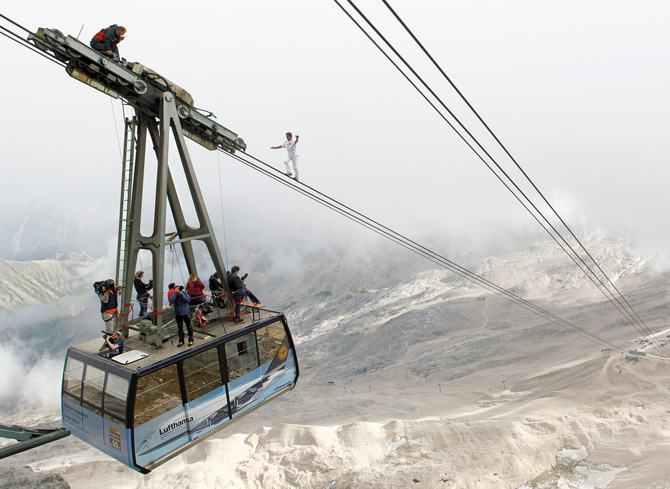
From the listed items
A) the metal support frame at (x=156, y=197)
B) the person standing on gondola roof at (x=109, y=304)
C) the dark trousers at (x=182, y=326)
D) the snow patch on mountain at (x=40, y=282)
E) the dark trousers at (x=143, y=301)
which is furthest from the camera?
the snow patch on mountain at (x=40, y=282)

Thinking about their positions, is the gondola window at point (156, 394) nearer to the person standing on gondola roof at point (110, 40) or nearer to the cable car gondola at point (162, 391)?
the cable car gondola at point (162, 391)

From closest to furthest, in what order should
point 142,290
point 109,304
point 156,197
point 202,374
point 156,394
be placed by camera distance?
point 156,394, point 202,374, point 109,304, point 156,197, point 142,290

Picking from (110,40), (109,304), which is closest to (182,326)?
Answer: (109,304)

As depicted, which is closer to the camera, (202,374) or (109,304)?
(202,374)

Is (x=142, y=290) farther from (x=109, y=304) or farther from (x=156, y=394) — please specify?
(x=156, y=394)

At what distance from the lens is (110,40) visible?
28.1 feet

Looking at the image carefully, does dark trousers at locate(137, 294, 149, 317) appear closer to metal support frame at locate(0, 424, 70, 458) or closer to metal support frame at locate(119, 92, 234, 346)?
metal support frame at locate(119, 92, 234, 346)

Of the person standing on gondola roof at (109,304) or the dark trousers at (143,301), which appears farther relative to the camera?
the dark trousers at (143,301)

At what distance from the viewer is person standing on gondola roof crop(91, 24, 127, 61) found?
8469 millimetres

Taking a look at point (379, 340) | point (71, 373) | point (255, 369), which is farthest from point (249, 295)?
point (379, 340)

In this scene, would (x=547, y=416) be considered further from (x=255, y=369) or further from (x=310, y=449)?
(x=255, y=369)

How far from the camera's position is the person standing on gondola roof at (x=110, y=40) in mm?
8469

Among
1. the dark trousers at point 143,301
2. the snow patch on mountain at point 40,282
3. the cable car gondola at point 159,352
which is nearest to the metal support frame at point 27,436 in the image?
the cable car gondola at point 159,352

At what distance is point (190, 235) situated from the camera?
10.4 meters
